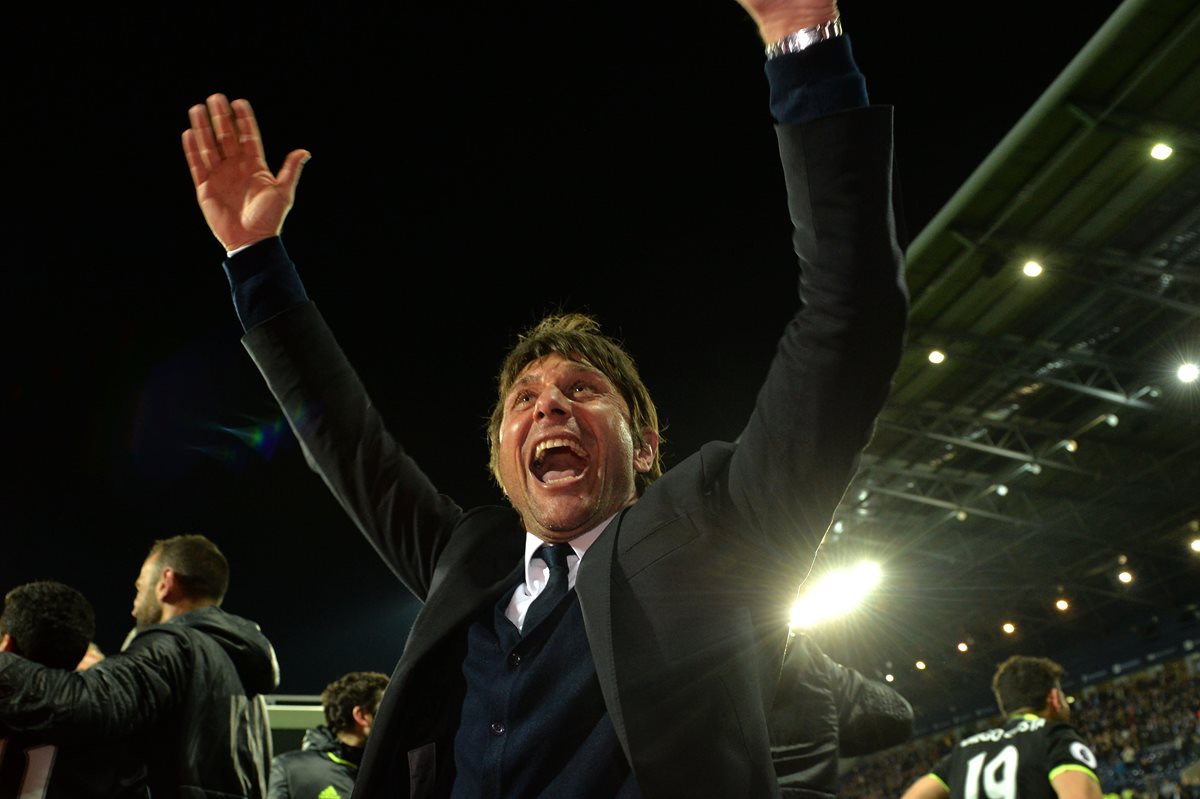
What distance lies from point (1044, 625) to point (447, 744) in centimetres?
2862

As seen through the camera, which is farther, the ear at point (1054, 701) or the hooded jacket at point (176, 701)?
the ear at point (1054, 701)

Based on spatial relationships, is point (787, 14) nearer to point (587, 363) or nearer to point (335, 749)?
point (587, 363)

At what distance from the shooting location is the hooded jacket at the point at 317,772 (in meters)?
5.25

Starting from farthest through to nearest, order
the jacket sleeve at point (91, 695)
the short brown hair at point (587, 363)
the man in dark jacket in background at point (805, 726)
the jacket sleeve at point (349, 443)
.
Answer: the man in dark jacket in background at point (805, 726) → the jacket sleeve at point (91, 695) → the short brown hair at point (587, 363) → the jacket sleeve at point (349, 443)

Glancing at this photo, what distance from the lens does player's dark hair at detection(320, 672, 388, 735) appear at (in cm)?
552

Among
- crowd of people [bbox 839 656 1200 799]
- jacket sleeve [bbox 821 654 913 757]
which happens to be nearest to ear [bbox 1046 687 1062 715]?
jacket sleeve [bbox 821 654 913 757]

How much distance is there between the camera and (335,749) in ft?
18.2

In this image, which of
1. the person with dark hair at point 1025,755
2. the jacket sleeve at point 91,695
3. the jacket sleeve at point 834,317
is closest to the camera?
the jacket sleeve at point 834,317

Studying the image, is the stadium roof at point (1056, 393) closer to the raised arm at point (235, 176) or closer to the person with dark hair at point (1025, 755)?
the person with dark hair at point (1025, 755)

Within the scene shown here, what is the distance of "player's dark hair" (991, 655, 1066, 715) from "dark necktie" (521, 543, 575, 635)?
4.53 m

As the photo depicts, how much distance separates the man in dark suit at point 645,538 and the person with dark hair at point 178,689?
162 centimetres

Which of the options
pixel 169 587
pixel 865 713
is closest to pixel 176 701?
pixel 169 587

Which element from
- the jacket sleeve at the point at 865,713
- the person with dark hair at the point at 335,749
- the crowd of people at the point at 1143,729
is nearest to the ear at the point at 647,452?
the jacket sleeve at the point at 865,713

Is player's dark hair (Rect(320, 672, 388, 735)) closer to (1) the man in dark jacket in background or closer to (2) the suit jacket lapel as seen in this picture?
(1) the man in dark jacket in background
